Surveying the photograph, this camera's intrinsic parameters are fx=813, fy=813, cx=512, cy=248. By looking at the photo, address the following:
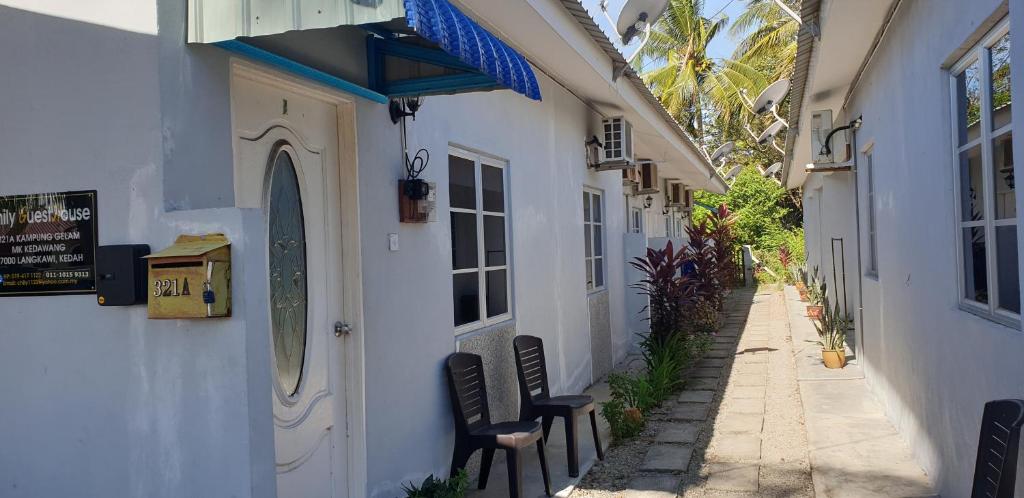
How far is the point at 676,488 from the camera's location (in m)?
5.27

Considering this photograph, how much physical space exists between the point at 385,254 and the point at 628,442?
297 centimetres

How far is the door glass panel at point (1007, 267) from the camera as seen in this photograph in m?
3.42

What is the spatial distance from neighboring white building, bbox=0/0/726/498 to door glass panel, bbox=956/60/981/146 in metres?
2.16

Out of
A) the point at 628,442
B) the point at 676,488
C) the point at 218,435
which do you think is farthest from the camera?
the point at 628,442

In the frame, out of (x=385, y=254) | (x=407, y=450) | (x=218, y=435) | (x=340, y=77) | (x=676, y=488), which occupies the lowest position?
(x=676, y=488)

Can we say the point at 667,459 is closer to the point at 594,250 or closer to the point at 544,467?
the point at 544,467

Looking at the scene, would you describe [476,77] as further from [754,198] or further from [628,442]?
[754,198]

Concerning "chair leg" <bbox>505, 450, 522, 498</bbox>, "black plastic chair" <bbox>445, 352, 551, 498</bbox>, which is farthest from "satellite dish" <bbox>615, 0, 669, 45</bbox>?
"chair leg" <bbox>505, 450, 522, 498</bbox>

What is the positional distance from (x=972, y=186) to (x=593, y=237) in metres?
5.81

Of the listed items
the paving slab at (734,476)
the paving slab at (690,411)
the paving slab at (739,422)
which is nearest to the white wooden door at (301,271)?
the paving slab at (734,476)

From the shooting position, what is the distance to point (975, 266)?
4016 mm

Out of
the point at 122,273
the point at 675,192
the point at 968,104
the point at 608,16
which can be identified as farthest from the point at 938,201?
the point at 675,192

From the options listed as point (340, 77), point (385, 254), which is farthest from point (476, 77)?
point (385, 254)

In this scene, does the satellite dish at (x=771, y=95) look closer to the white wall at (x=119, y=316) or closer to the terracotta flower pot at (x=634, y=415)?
the terracotta flower pot at (x=634, y=415)
